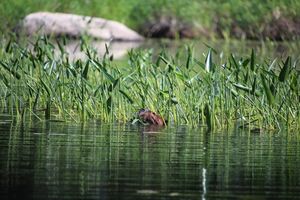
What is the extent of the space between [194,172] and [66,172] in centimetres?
74

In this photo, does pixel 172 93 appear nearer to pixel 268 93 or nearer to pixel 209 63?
pixel 209 63

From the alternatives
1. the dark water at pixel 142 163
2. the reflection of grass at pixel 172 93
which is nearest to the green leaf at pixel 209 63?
the reflection of grass at pixel 172 93

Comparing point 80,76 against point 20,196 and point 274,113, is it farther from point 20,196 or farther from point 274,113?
point 20,196

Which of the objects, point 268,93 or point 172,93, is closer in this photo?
point 268,93

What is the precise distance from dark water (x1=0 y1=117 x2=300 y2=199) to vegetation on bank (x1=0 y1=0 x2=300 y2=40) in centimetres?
2040

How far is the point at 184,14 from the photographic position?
33.5 meters

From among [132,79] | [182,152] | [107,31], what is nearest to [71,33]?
[107,31]

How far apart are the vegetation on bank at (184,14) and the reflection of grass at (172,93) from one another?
61.8 ft

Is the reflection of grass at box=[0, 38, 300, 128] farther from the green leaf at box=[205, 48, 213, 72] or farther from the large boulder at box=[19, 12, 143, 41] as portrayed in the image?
the large boulder at box=[19, 12, 143, 41]

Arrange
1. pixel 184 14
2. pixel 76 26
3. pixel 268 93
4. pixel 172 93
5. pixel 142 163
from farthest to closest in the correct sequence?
pixel 184 14, pixel 76 26, pixel 172 93, pixel 268 93, pixel 142 163

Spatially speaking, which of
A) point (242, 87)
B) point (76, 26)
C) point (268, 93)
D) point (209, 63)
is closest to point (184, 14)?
point (76, 26)

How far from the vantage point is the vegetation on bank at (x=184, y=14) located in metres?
29.2

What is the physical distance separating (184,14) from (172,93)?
24627 mm

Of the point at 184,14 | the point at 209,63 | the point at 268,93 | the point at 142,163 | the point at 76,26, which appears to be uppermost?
the point at 184,14
